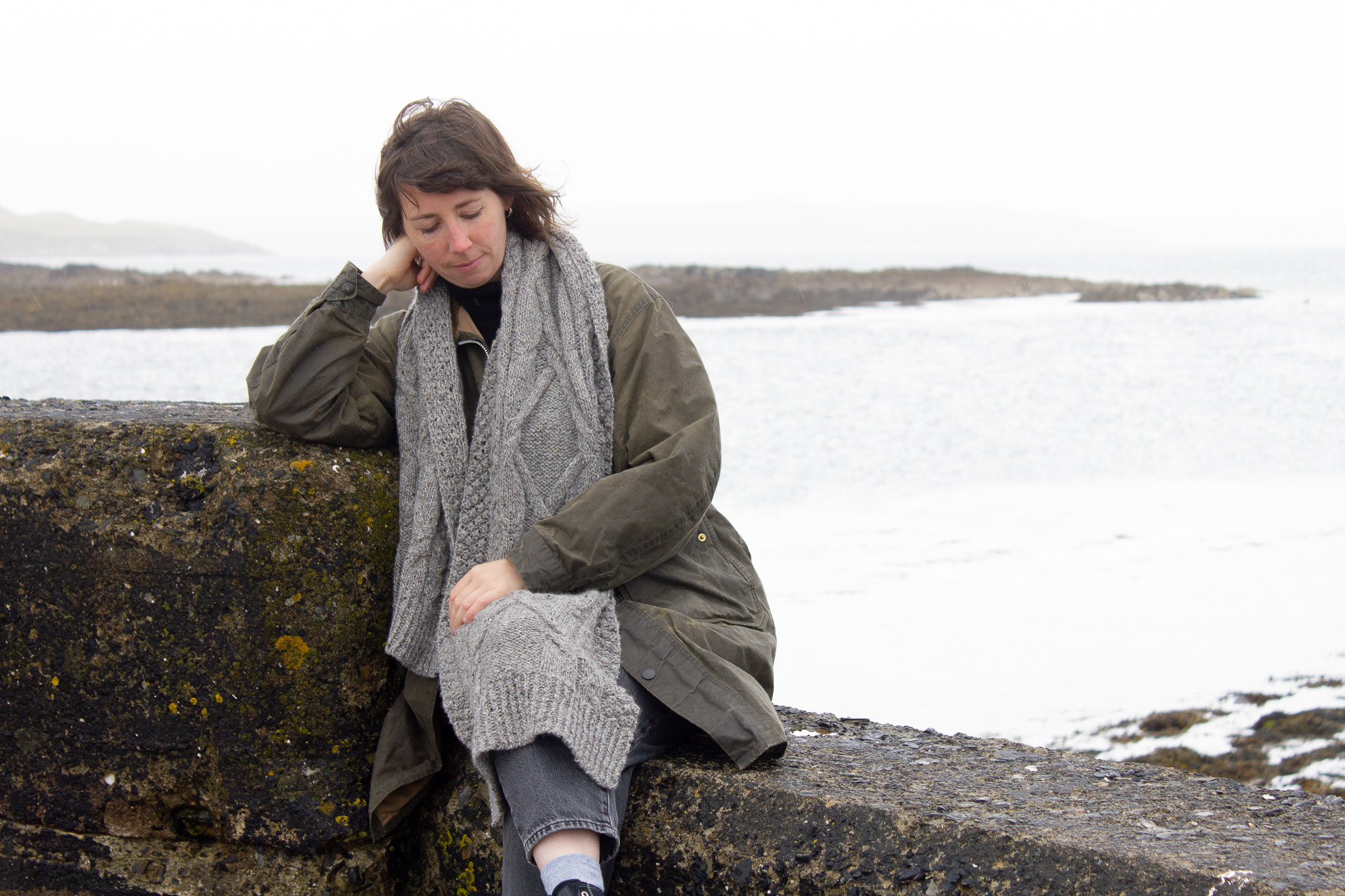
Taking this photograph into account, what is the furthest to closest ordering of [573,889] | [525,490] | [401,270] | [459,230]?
[401,270]
[459,230]
[525,490]
[573,889]

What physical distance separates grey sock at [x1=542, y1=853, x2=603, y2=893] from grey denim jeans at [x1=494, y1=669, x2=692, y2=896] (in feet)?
0.15

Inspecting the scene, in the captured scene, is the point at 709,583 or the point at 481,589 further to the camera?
the point at 709,583

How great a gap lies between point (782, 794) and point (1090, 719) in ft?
12.6

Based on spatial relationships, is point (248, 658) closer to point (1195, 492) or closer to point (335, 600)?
point (335, 600)

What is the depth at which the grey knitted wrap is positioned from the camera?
2.02 metres

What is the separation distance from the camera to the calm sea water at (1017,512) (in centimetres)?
571

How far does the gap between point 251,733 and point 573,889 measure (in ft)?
2.85

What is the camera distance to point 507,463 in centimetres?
220

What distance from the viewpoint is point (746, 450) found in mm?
11586

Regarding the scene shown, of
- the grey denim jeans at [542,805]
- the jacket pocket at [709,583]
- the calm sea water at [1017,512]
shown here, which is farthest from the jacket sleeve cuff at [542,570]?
the calm sea water at [1017,512]

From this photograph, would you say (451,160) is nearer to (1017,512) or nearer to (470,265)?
(470,265)

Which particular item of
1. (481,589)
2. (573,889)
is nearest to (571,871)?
(573,889)

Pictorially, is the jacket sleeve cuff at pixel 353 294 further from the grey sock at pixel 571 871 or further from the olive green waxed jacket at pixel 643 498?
the grey sock at pixel 571 871

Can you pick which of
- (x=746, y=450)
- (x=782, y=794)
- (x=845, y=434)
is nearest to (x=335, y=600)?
(x=782, y=794)
